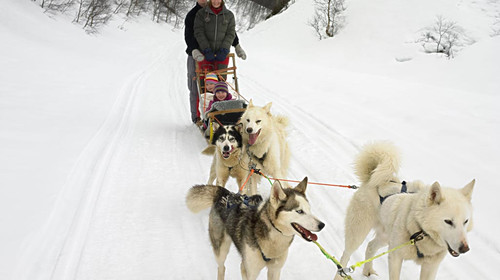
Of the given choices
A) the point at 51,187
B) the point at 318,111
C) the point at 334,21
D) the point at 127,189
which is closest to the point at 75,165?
the point at 51,187

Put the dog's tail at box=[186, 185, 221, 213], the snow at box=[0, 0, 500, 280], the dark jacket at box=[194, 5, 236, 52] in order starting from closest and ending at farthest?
the dog's tail at box=[186, 185, 221, 213] < the snow at box=[0, 0, 500, 280] < the dark jacket at box=[194, 5, 236, 52]

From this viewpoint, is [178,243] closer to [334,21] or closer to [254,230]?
[254,230]

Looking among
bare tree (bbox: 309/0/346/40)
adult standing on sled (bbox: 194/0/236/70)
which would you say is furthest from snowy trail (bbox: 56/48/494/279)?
bare tree (bbox: 309/0/346/40)

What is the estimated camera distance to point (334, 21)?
742 inches

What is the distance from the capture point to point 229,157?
12.6 ft

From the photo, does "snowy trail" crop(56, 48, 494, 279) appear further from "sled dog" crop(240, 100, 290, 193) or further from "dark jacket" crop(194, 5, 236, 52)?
"dark jacket" crop(194, 5, 236, 52)

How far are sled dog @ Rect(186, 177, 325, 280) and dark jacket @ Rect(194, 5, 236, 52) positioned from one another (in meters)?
3.79

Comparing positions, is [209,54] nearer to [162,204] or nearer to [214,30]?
[214,30]

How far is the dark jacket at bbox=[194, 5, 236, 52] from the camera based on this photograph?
19.2 ft

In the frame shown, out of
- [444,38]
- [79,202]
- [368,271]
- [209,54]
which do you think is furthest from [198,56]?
[444,38]

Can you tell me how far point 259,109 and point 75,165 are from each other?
2460mm

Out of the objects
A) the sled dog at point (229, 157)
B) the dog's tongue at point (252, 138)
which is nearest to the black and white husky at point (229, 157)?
the sled dog at point (229, 157)

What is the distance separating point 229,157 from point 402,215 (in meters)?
1.98

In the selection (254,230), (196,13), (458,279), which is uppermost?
(196,13)
